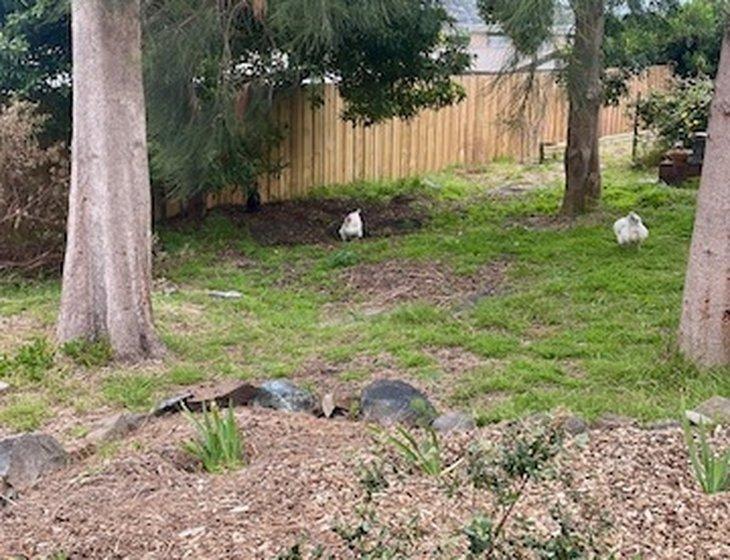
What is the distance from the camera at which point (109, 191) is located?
6148 mm

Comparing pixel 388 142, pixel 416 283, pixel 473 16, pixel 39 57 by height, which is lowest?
pixel 416 283

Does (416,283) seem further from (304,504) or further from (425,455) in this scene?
(304,504)

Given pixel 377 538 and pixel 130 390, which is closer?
pixel 377 538

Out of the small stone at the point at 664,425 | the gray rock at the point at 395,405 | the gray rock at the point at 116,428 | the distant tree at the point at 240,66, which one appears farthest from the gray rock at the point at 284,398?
the distant tree at the point at 240,66

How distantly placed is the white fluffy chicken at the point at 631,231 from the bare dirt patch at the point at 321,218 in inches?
129

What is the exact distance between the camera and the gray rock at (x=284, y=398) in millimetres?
4844

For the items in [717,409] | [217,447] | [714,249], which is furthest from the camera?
[714,249]

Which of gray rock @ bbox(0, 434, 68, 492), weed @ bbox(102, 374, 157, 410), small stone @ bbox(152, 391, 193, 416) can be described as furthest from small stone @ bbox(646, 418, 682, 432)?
weed @ bbox(102, 374, 157, 410)

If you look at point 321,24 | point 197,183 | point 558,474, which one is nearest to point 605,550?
point 558,474

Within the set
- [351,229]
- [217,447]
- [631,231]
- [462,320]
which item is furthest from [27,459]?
[351,229]

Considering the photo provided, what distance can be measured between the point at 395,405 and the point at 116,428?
1.35 meters

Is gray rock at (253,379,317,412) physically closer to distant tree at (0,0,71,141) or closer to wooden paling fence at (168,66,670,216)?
wooden paling fence at (168,66,670,216)

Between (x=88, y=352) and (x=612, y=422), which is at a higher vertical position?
(x=612, y=422)

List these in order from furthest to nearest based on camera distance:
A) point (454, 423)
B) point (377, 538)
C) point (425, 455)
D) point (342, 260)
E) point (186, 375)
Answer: point (342, 260) < point (186, 375) < point (454, 423) < point (425, 455) < point (377, 538)
